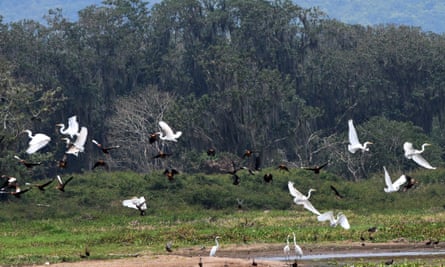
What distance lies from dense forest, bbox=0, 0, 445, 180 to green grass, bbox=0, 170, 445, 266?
10403mm

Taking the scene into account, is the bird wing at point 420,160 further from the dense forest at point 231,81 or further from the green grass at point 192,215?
the dense forest at point 231,81

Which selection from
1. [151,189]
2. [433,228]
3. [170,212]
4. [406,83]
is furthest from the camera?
[406,83]

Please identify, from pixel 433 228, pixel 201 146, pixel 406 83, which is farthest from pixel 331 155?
pixel 433 228

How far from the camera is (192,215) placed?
42.3 meters

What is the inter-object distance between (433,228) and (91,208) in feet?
54.1

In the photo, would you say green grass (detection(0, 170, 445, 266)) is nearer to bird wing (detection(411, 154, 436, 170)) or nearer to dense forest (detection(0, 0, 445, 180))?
dense forest (detection(0, 0, 445, 180))

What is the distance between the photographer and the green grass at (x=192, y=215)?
3400 cm

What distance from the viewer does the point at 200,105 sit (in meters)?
63.2

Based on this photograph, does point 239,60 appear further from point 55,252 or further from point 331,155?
point 55,252

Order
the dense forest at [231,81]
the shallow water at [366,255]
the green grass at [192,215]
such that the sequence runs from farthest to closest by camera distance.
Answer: the dense forest at [231,81]
the green grass at [192,215]
the shallow water at [366,255]

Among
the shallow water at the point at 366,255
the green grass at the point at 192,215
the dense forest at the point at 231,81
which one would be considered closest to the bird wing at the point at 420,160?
the shallow water at the point at 366,255

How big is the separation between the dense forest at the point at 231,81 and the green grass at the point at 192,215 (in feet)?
34.1

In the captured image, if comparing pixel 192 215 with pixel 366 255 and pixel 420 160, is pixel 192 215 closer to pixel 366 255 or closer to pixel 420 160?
pixel 366 255

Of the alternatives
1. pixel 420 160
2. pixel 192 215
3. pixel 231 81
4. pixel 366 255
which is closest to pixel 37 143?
pixel 420 160
